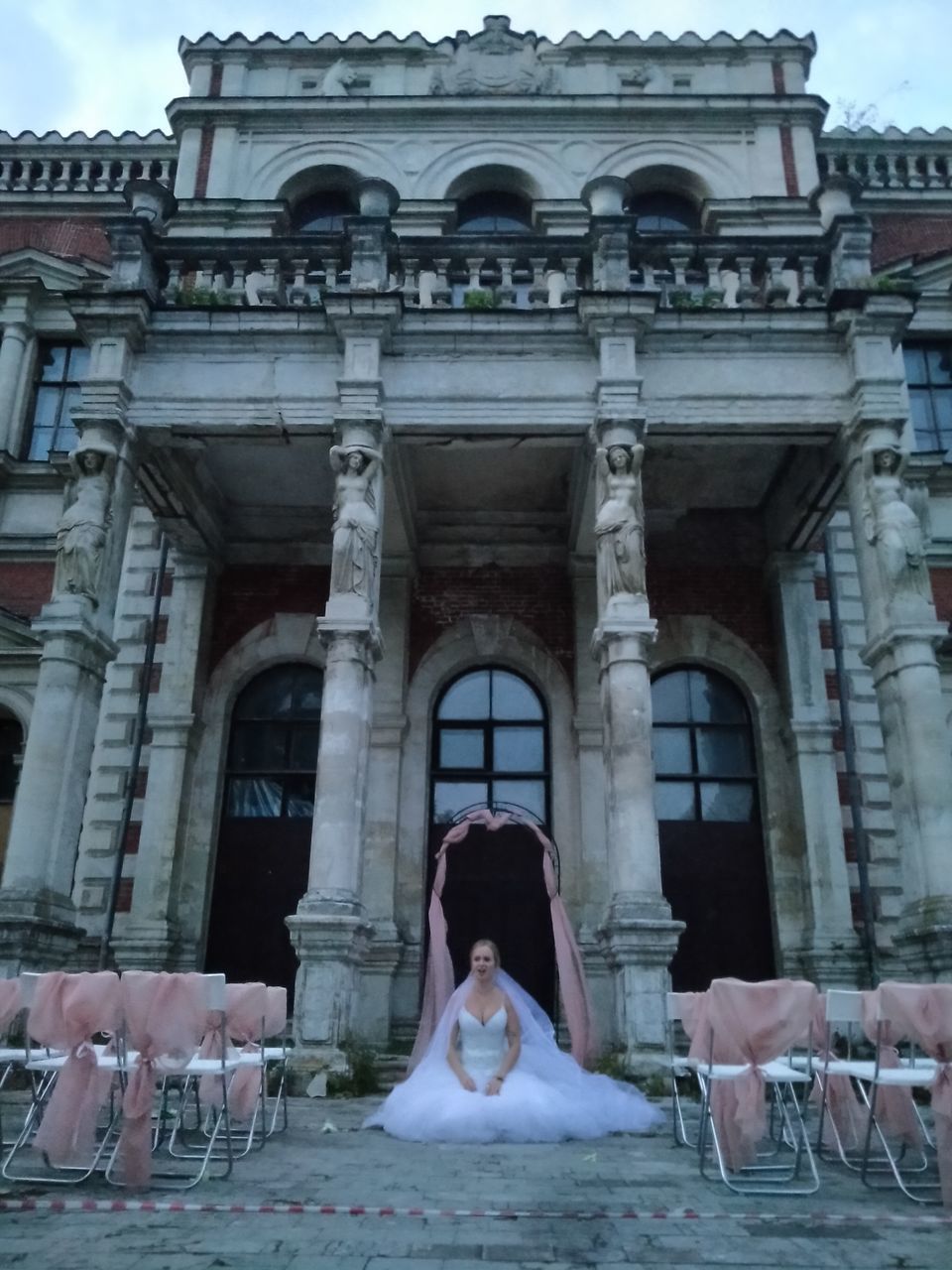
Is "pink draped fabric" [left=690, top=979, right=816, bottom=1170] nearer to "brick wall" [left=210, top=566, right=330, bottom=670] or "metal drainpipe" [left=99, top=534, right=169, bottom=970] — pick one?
"metal drainpipe" [left=99, top=534, right=169, bottom=970]

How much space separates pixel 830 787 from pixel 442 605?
219 inches

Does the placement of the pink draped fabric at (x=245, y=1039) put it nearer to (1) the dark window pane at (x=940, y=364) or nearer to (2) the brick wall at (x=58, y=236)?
(1) the dark window pane at (x=940, y=364)

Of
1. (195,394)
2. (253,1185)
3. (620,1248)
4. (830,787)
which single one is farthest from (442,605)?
(620,1248)

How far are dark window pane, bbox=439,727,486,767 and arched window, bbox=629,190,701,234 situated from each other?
8.36 meters

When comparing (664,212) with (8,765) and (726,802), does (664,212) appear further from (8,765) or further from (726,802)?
(8,765)

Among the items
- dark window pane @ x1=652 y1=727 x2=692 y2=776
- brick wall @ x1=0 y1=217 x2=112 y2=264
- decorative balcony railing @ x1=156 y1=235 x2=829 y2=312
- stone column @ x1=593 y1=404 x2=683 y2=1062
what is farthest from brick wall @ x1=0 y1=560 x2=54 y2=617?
dark window pane @ x1=652 y1=727 x2=692 y2=776

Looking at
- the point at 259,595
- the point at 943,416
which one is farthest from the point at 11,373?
the point at 943,416

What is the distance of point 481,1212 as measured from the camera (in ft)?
15.5

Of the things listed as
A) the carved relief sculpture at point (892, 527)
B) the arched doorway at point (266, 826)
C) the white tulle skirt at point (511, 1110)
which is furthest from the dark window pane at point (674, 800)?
the white tulle skirt at point (511, 1110)

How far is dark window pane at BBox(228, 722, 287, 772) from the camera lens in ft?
45.4

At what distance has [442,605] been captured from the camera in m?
14.2

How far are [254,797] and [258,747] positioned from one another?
0.68 m

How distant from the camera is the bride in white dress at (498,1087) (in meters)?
6.83

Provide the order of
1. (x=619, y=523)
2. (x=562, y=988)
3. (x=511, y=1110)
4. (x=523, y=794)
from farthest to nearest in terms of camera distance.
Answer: (x=523, y=794) → (x=619, y=523) → (x=562, y=988) → (x=511, y=1110)
